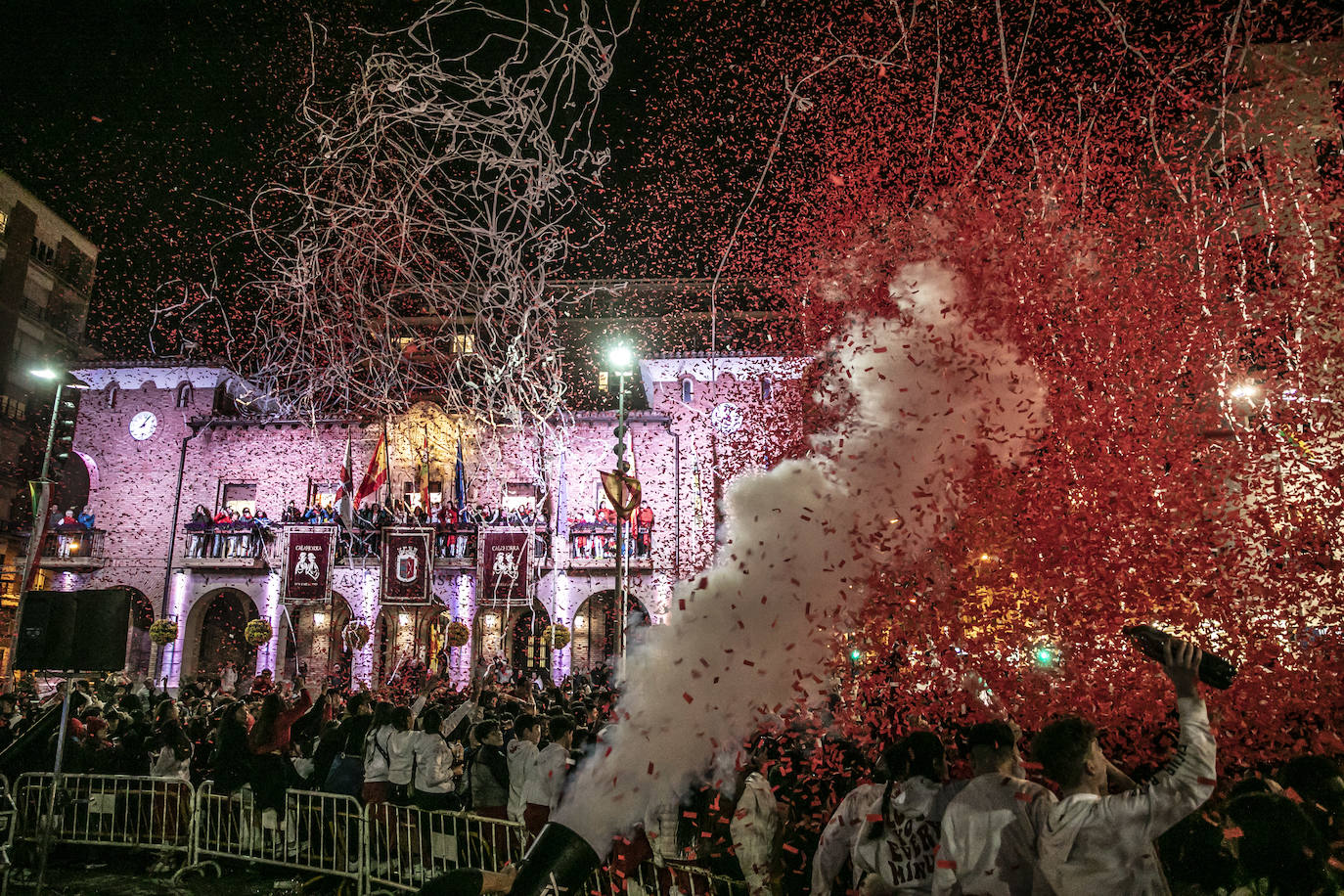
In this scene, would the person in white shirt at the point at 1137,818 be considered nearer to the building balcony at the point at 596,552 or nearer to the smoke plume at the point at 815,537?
the smoke plume at the point at 815,537

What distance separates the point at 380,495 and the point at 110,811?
20.6 meters

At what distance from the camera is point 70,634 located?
7.68 m

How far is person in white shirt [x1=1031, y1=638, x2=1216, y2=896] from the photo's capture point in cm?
298

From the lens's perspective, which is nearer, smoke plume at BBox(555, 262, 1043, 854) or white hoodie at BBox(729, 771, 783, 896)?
smoke plume at BBox(555, 262, 1043, 854)

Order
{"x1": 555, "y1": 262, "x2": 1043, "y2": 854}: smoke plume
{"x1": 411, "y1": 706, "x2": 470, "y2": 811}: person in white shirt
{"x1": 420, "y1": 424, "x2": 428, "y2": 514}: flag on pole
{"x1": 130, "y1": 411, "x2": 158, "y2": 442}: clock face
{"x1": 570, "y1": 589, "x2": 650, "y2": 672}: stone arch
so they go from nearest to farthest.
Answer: {"x1": 555, "y1": 262, "x2": 1043, "y2": 854}: smoke plume
{"x1": 411, "y1": 706, "x2": 470, "y2": 811}: person in white shirt
{"x1": 420, "y1": 424, "x2": 428, "y2": 514}: flag on pole
{"x1": 570, "y1": 589, "x2": 650, "y2": 672}: stone arch
{"x1": 130, "y1": 411, "x2": 158, "y2": 442}: clock face

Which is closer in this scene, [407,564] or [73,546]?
[407,564]

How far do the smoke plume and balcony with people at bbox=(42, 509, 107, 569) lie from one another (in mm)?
29952

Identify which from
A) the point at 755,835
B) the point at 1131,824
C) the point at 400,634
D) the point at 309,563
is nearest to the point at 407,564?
the point at 400,634

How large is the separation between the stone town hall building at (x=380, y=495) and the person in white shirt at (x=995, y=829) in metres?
22.4

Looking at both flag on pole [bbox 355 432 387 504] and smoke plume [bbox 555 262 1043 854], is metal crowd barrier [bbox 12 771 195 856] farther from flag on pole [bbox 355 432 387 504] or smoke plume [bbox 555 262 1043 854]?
flag on pole [bbox 355 432 387 504]

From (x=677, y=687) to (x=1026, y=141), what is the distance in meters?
8.28

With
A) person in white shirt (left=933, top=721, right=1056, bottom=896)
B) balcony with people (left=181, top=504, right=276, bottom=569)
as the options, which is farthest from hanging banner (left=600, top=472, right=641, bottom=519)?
balcony with people (left=181, top=504, right=276, bottom=569)

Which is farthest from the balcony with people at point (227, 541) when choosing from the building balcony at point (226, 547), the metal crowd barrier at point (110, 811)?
the metal crowd barrier at point (110, 811)

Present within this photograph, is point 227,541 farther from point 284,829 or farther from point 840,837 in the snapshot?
point 840,837
